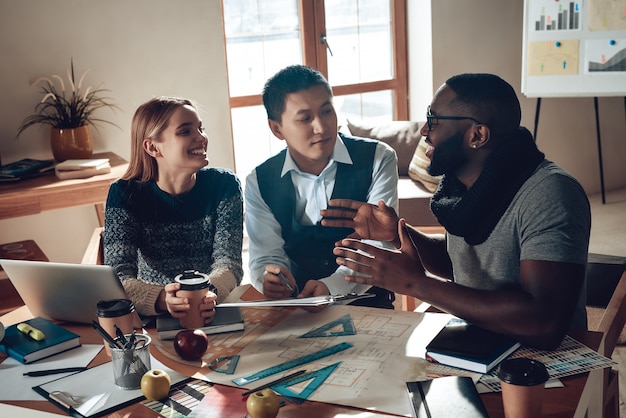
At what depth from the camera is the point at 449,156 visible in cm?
180

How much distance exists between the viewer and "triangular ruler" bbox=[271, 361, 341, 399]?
4.49 ft

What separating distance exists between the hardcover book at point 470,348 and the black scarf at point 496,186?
0.95ft

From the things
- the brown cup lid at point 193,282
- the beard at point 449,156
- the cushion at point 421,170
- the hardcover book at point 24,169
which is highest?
the beard at point 449,156

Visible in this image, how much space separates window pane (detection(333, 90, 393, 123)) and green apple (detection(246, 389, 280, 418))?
3.75 metres

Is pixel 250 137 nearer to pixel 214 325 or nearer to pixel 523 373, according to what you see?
pixel 214 325

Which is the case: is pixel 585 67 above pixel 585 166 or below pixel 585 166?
above

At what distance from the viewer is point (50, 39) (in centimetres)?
376

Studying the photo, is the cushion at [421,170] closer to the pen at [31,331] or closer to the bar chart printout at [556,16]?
the bar chart printout at [556,16]

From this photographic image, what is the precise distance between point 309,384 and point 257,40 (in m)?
3.49

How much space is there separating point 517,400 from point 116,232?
1332mm

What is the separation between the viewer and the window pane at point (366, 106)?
16.1ft

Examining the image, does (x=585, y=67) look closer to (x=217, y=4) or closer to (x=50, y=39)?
A: (x=217, y=4)

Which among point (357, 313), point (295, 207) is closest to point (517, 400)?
point (357, 313)

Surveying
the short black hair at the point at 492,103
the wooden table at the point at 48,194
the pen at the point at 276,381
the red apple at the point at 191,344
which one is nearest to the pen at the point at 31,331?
the red apple at the point at 191,344
